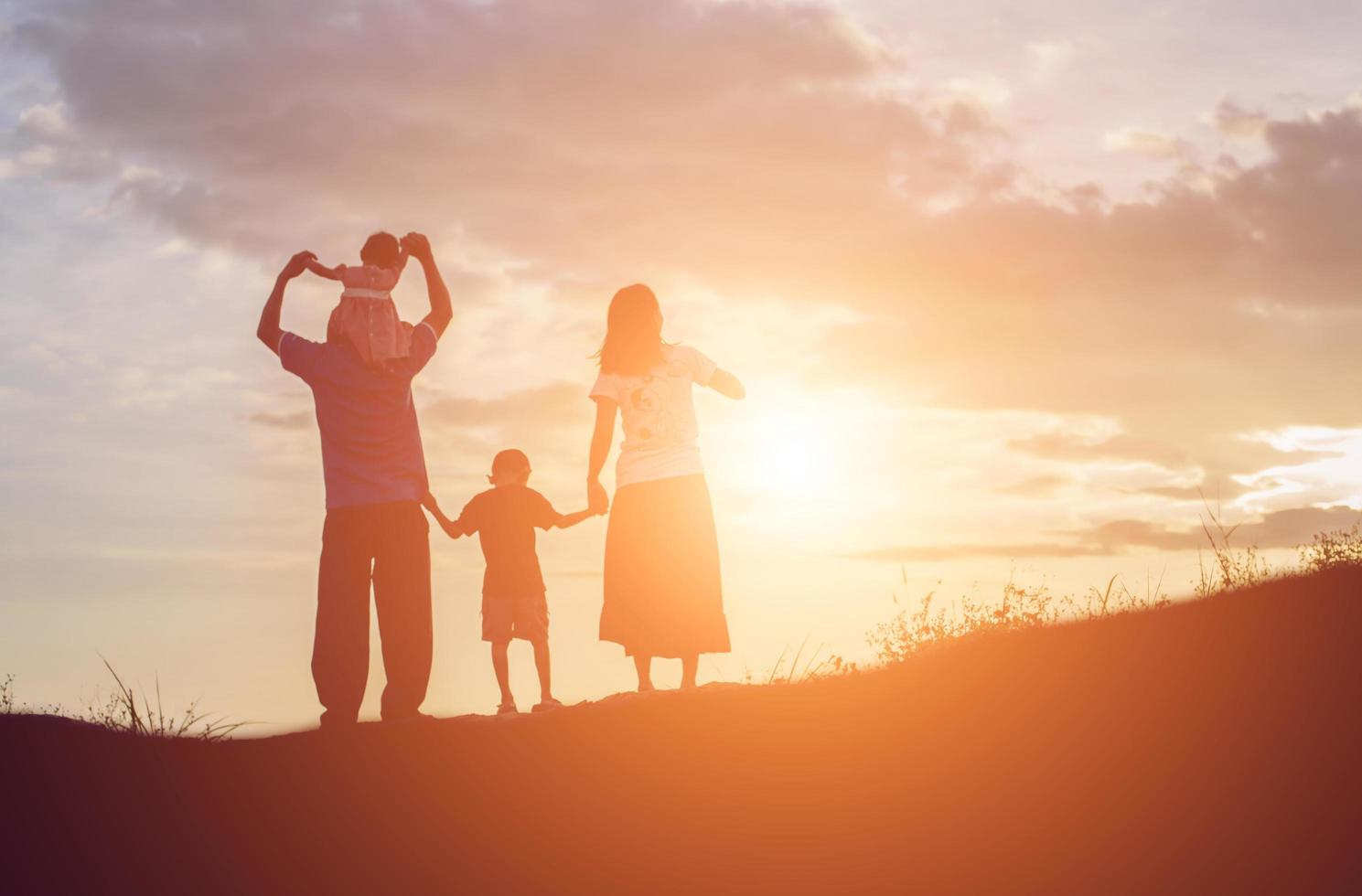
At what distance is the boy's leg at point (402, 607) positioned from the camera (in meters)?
10.2

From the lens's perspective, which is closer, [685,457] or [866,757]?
[866,757]

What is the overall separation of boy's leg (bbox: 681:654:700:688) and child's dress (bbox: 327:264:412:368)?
316 cm

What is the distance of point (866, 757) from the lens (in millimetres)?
8828

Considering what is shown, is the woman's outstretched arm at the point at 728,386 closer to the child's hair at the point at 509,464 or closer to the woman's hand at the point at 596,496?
the woman's hand at the point at 596,496

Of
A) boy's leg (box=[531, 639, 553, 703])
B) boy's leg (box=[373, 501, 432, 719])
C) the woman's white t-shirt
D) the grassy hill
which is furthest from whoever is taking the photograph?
boy's leg (box=[531, 639, 553, 703])

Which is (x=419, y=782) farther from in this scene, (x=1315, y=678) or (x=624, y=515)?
(x=1315, y=678)

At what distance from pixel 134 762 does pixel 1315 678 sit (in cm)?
819

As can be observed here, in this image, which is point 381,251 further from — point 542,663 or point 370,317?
point 542,663

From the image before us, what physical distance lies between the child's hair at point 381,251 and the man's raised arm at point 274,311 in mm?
514

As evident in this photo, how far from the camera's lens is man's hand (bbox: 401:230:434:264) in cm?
1049

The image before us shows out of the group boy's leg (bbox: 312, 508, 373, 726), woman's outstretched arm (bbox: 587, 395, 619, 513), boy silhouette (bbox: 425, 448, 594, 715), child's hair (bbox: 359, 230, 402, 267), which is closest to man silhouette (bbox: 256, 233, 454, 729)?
boy's leg (bbox: 312, 508, 373, 726)

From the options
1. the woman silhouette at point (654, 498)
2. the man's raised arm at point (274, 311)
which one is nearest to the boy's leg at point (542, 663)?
the woman silhouette at point (654, 498)

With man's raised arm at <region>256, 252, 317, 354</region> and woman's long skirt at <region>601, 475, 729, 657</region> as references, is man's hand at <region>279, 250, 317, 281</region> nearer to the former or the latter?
man's raised arm at <region>256, 252, 317, 354</region>

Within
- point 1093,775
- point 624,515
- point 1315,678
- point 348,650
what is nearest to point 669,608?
point 624,515
